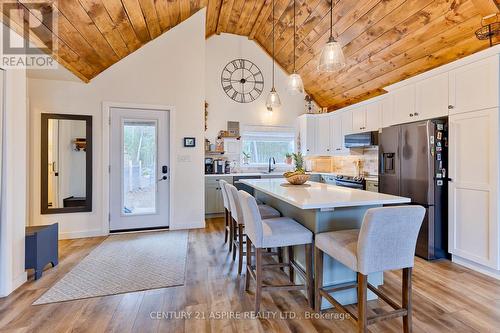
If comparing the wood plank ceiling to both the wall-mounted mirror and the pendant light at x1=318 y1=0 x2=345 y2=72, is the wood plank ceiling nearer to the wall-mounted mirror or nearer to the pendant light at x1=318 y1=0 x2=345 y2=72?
the wall-mounted mirror

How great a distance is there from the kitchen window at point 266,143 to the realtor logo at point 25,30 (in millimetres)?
3772

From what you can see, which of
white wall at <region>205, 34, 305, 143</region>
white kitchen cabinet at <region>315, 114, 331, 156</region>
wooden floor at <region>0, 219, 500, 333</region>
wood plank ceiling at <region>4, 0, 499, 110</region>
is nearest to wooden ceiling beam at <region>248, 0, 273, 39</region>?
wood plank ceiling at <region>4, 0, 499, 110</region>

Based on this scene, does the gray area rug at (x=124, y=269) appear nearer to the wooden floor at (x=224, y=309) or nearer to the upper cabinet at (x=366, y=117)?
the wooden floor at (x=224, y=309)

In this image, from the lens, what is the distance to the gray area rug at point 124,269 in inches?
87.4

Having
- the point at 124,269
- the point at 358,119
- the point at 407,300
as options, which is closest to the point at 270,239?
the point at 407,300

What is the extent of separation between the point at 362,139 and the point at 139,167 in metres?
3.95

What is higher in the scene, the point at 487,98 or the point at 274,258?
the point at 487,98

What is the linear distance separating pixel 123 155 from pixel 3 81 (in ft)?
6.22

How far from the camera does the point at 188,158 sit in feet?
13.6

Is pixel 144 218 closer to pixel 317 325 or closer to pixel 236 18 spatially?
pixel 317 325

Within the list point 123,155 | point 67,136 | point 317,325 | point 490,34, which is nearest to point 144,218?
point 123,155

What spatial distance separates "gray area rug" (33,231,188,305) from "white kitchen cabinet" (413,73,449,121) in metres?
3.48

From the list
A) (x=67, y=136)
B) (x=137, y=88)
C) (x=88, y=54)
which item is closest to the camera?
(x=88, y=54)

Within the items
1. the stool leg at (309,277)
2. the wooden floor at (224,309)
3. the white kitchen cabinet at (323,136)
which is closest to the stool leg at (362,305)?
the wooden floor at (224,309)
